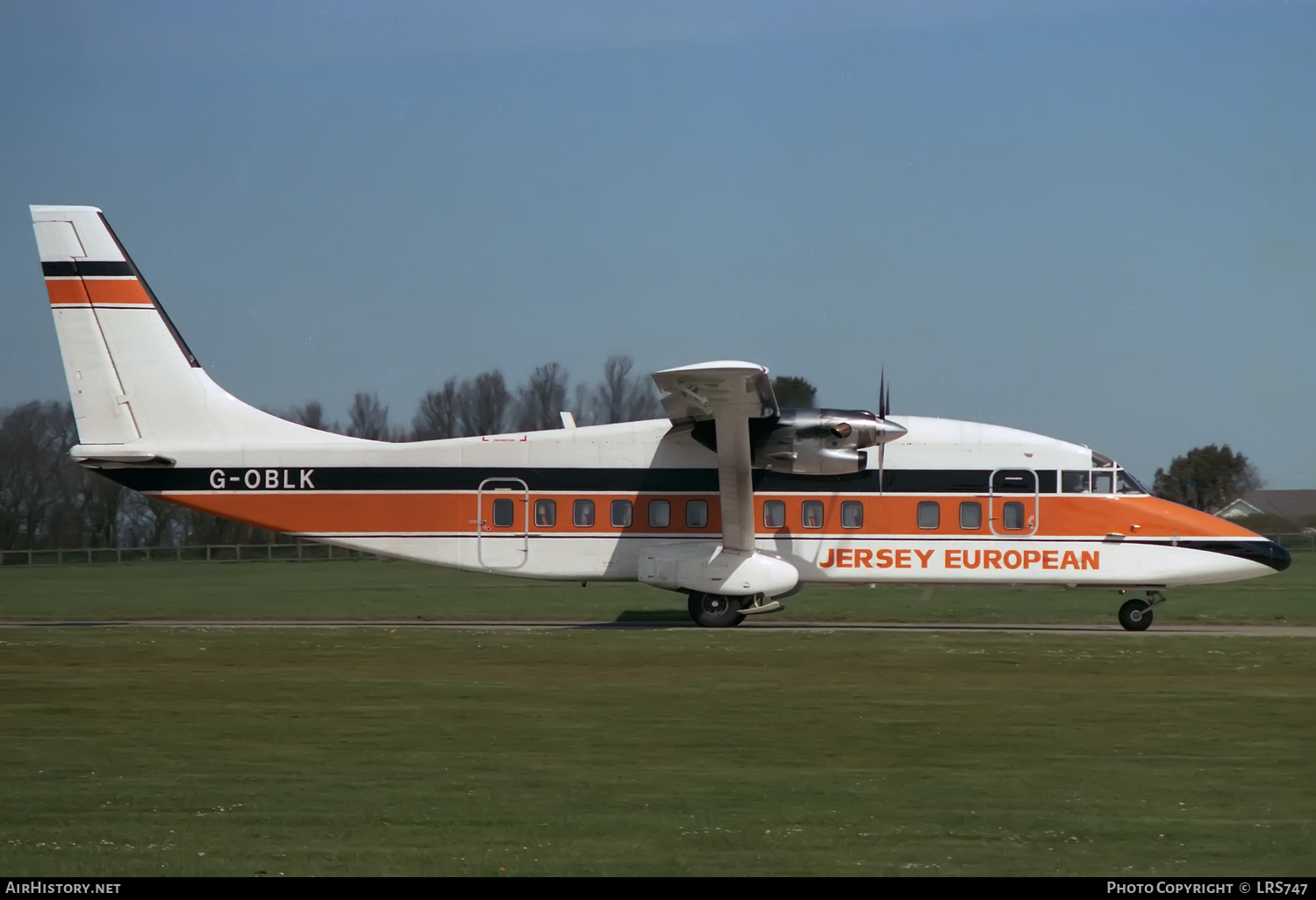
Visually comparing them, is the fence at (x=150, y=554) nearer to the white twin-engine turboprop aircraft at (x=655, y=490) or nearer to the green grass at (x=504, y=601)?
the green grass at (x=504, y=601)

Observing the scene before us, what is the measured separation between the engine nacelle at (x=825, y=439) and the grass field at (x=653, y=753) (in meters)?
2.83

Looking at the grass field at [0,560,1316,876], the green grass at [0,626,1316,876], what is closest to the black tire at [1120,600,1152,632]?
the grass field at [0,560,1316,876]

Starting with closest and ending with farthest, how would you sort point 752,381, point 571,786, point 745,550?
point 571,786 < point 752,381 < point 745,550

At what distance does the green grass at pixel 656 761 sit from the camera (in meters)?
7.45

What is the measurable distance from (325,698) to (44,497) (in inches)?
1761

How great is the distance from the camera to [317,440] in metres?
22.9

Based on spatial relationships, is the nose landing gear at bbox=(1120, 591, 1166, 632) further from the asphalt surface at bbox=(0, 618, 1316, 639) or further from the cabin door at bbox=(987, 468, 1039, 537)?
the cabin door at bbox=(987, 468, 1039, 537)

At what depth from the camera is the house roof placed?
93.8 metres

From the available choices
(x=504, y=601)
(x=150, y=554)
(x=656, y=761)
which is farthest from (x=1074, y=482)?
(x=150, y=554)

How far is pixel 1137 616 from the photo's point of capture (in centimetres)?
2189

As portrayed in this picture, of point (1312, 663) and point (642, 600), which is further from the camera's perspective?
point (642, 600)

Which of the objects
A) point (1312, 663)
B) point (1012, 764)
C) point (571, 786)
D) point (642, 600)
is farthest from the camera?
point (642, 600)
